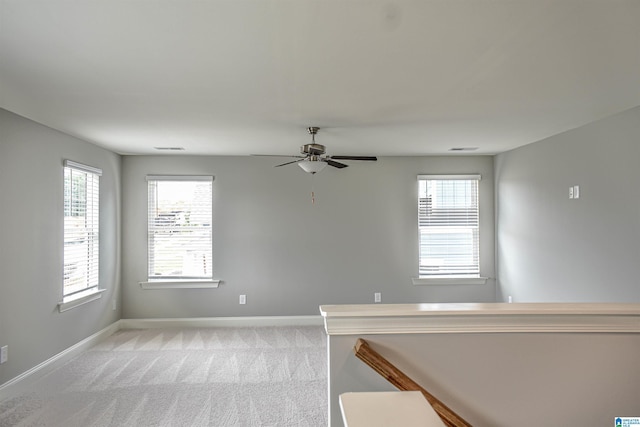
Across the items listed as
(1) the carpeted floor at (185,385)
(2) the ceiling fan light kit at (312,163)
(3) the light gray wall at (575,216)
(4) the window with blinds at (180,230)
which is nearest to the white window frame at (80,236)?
(1) the carpeted floor at (185,385)

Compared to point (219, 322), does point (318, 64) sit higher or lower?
higher

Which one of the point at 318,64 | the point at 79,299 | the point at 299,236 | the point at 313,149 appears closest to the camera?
the point at 318,64

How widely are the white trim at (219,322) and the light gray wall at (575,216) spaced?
2.77 metres

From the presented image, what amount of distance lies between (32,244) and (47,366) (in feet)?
3.92

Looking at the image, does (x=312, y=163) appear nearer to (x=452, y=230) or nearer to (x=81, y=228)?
(x=81, y=228)

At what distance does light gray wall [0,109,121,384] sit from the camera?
331cm

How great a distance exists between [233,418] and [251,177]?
11.0 feet

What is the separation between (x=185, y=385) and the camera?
3.59 metres

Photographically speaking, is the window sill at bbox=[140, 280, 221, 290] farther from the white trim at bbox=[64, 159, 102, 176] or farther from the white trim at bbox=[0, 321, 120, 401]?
the white trim at bbox=[64, 159, 102, 176]

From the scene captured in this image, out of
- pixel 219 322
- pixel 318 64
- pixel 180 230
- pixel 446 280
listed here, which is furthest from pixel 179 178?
pixel 446 280

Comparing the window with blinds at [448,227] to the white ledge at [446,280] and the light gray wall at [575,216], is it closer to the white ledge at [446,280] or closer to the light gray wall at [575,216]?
the white ledge at [446,280]

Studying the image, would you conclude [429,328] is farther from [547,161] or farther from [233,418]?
[547,161]

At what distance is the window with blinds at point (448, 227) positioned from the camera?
18.9 ft

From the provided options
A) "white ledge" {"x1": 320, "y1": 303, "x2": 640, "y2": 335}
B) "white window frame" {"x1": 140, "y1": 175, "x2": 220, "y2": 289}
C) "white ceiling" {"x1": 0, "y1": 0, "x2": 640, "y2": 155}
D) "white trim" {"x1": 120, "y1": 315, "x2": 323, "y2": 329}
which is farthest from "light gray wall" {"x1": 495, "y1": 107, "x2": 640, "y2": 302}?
"white window frame" {"x1": 140, "y1": 175, "x2": 220, "y2": 289}
